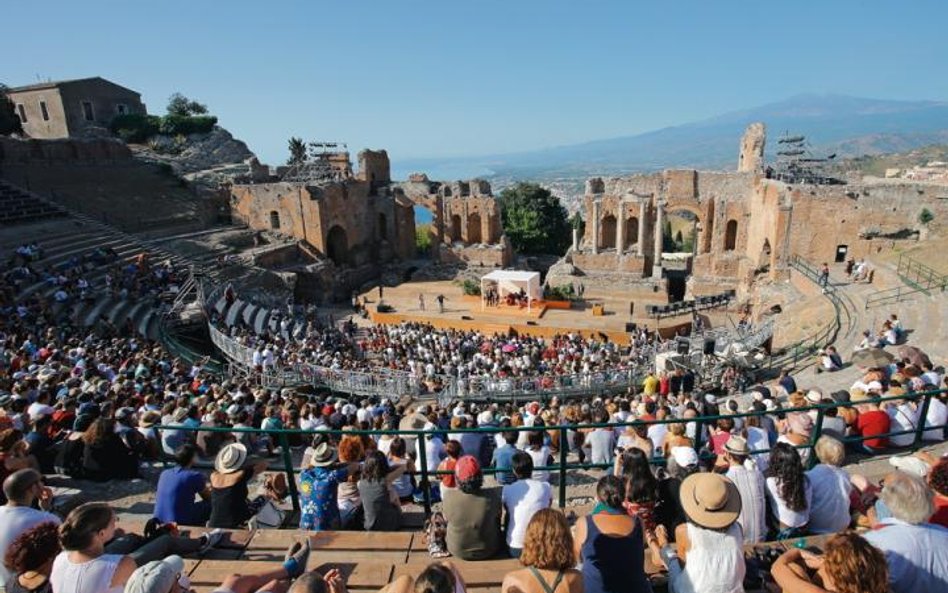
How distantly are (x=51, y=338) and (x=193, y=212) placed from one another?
2333 centimetres

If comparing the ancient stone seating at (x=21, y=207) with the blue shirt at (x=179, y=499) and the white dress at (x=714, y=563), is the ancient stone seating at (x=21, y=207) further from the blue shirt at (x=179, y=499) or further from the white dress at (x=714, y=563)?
the white dress at (x=714, y=563)

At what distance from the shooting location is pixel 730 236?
109 ft

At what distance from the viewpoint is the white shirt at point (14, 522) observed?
4156mm

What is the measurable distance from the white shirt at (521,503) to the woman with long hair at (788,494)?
1947mm

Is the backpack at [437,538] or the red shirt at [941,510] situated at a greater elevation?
the red shirt at [941,510]

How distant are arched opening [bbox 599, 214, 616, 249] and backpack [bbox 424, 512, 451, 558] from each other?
32.6 metres

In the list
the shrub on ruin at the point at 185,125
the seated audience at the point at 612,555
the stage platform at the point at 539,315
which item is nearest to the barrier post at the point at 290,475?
the seated audience at the point at 612,555

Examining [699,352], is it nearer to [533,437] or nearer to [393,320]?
[533,437]

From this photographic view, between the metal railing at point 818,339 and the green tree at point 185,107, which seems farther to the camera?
the green tree at point 185,107

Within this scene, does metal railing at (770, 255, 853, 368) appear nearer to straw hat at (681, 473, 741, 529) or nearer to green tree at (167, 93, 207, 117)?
straw hat at (681, 473, 741, 529)

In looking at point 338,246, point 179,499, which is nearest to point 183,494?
point 179,499

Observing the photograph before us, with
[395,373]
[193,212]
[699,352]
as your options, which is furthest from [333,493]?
[193,212]

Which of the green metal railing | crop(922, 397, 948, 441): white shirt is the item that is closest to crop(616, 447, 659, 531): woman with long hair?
the green metal railing

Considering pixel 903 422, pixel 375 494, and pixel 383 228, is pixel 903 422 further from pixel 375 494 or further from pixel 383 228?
pixel 383 228
